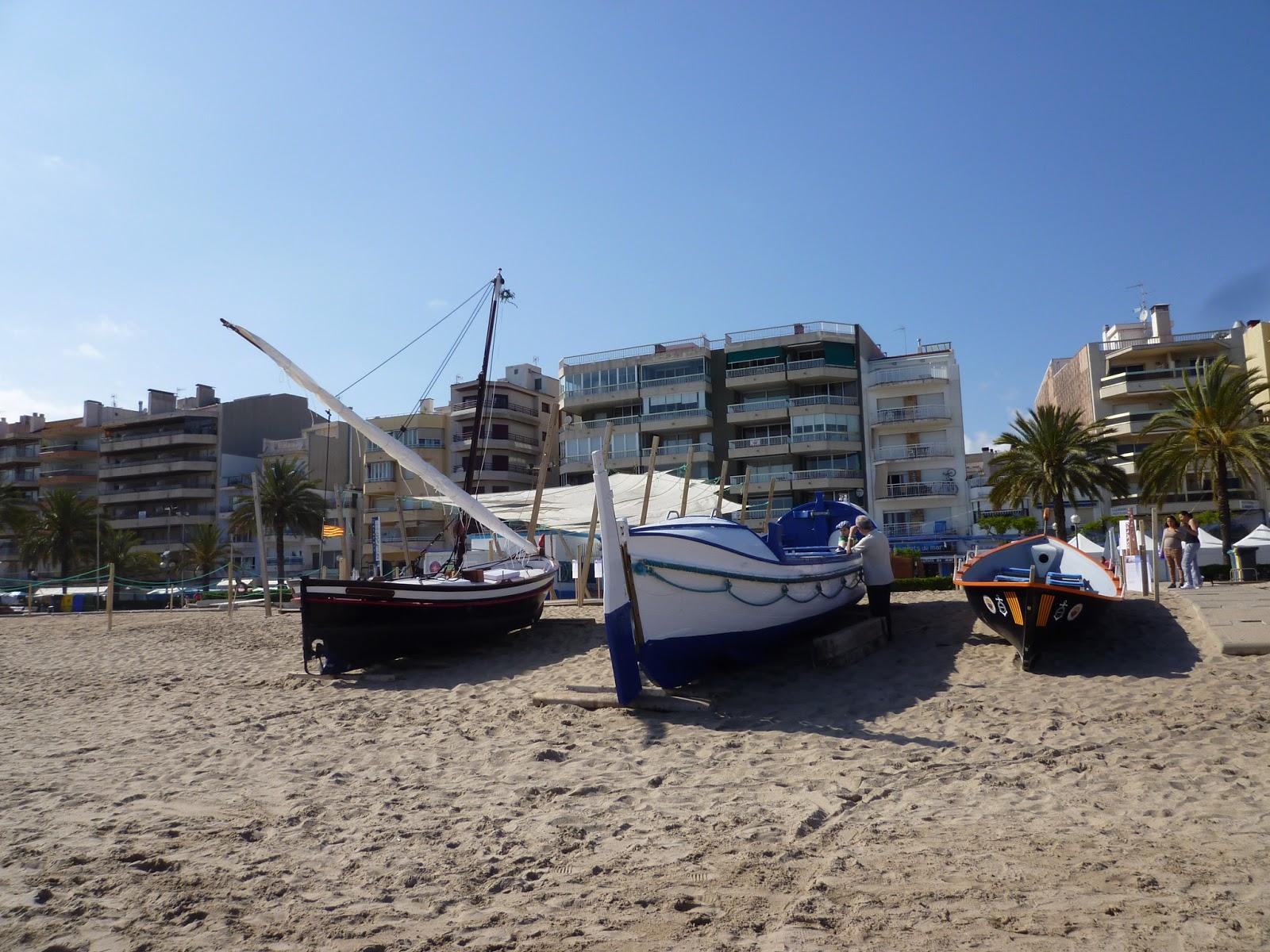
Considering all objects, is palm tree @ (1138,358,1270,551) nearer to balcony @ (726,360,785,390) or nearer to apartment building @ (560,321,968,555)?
apartment building @ (560,321,968,555)

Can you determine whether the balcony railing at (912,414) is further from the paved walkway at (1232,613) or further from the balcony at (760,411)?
the paved walkway at (1232,613)

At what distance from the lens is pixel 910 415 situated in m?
55.9

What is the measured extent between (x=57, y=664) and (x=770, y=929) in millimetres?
15464

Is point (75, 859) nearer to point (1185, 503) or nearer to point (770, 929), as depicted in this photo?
point (770, 929)

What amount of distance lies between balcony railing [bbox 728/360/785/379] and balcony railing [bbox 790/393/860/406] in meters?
2.37

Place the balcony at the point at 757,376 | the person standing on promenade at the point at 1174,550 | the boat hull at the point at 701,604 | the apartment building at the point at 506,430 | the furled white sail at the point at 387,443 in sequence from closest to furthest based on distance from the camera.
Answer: the boat hull at the point at 701,604, the furled white sail at the point at 387,443, the person standing on promenade at the point at 1174,550, the balcony at the point at 757,376, the apartment building at the point at 506,430

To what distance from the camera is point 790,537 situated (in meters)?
16.5

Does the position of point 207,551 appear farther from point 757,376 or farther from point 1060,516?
point 1060,516

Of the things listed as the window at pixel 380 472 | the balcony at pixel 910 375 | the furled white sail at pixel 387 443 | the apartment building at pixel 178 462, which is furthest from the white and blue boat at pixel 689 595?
the apartment building at pixel 178 462

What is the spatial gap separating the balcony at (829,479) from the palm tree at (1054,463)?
16215 millimetres

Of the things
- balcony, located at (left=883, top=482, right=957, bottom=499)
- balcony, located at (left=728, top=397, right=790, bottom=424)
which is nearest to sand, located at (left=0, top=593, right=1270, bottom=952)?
balcony, located at (left=883, top=482, right=957, bottom=499)

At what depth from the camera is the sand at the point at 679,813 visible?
4293 millimetres

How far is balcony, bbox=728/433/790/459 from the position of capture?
5716cm

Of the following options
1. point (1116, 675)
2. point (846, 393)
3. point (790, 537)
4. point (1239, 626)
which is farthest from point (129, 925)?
point (846, 393)
